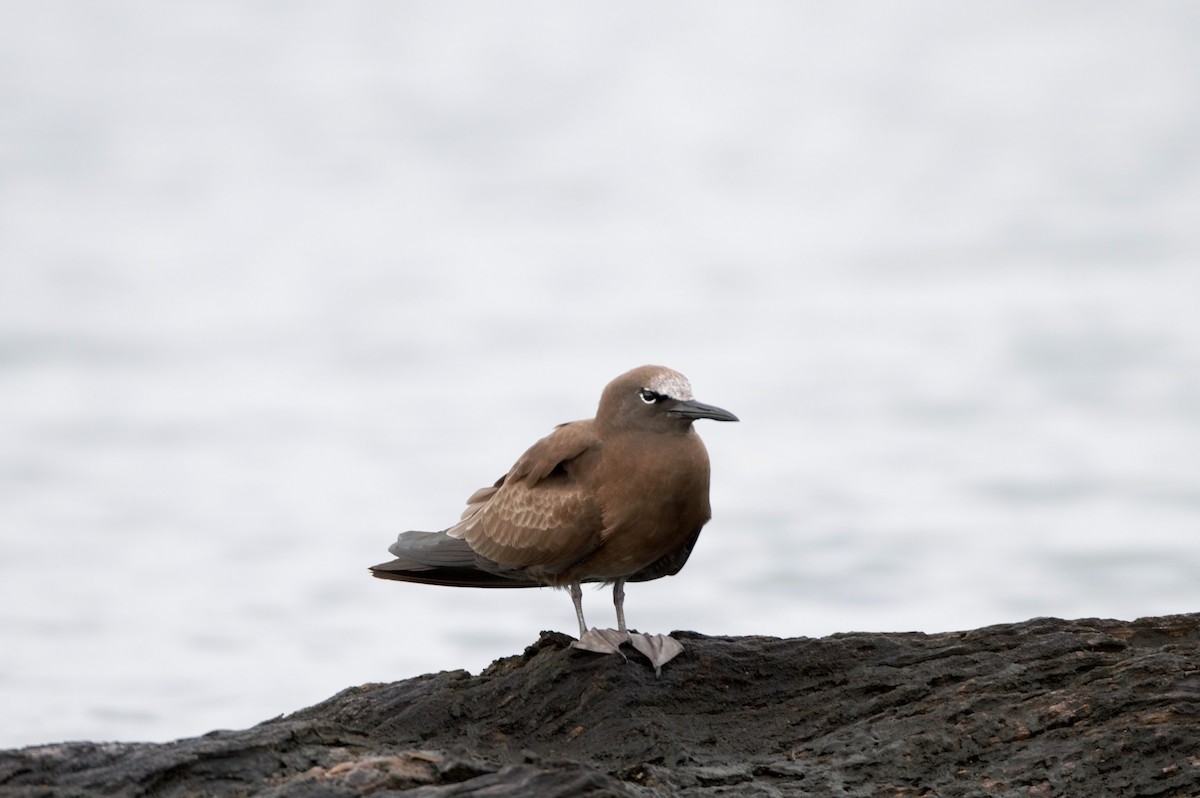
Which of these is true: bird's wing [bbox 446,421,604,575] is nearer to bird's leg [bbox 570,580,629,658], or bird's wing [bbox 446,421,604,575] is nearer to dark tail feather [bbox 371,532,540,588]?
dark tail feather [bbox 371,532,540,588]

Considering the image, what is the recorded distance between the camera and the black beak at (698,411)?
8.16 meters

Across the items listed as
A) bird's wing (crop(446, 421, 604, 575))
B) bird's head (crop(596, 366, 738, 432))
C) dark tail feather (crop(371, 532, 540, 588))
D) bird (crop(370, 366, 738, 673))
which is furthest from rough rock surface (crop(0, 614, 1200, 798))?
bird's head (crop(596, 366, 738, 432))

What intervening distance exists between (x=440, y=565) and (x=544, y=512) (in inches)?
44.4

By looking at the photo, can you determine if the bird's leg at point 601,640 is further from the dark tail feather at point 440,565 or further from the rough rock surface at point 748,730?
the dark tail feather at point 440,565

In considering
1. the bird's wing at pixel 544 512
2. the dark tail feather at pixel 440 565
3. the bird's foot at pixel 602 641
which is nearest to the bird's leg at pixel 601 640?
the bird's foot at pixel 602 641

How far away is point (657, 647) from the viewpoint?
7.78m

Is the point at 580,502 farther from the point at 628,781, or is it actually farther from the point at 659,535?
the point at 628,781

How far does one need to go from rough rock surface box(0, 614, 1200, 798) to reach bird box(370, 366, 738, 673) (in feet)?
1.53

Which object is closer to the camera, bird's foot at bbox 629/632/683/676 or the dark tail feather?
bird's foot at bbox 629/632/683/676

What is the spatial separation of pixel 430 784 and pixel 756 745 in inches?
81.8

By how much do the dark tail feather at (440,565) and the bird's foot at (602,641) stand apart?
1.13 m

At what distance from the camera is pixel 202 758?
565 centimetres

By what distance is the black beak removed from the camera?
8.16 metres

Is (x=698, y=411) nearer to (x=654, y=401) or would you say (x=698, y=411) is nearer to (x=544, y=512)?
(x=654, y=401)
